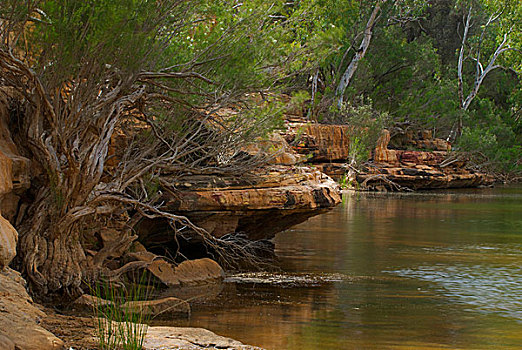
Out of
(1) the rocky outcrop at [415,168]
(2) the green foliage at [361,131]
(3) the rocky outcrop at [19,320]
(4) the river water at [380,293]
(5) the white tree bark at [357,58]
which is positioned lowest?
(4) the river water at [380,293]

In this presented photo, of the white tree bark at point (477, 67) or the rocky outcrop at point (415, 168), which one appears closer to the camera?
the rocky outcrop at point (415, 168)

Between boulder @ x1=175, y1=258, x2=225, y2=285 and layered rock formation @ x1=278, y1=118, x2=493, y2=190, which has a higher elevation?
layered rock formation @ x1=278, y1=118, x2=493, y2=190

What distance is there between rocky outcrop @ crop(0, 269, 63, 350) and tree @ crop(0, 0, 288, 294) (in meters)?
1.64

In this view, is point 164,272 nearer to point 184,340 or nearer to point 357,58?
point 184,340

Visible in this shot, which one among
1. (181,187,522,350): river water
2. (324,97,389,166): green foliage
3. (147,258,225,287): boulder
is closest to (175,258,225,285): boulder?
(147,258,225,287): boulder

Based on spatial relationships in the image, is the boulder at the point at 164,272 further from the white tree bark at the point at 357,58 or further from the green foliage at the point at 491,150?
the green foliage at the point at 491,150

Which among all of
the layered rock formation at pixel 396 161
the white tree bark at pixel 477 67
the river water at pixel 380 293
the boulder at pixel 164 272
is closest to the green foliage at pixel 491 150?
the white tree bark at pixel 477 67

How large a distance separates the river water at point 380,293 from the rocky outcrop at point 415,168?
15.3 m

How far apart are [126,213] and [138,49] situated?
320cm

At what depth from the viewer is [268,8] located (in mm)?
10898

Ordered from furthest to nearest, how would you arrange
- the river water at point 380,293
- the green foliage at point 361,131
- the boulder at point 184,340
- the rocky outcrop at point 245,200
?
the green foliage at point 361,131, the rocky outcrop at point 245,200, the river water at point 380,293, the boulder at point 184,340

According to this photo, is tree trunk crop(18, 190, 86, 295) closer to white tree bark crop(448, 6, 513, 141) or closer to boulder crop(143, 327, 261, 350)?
boulder crop(143, 327, 261, 350)

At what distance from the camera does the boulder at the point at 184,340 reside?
582 centimetres

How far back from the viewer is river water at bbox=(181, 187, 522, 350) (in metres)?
7.48
